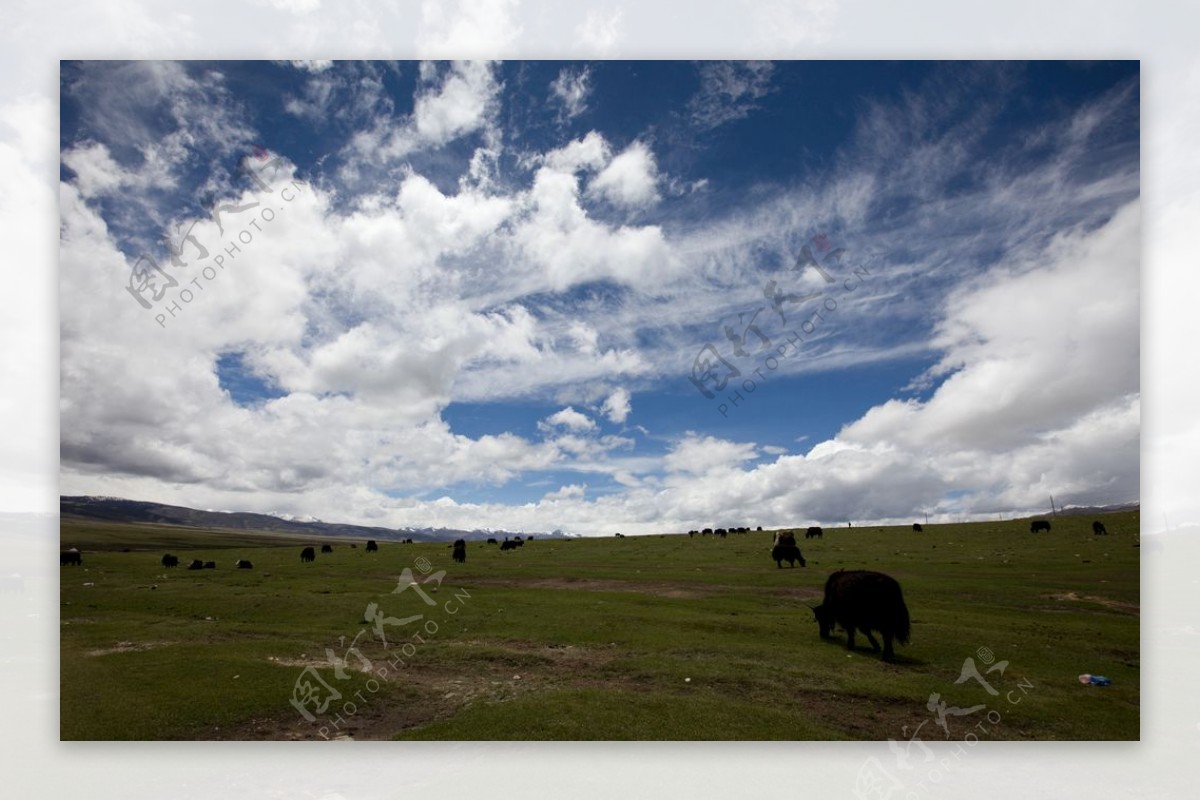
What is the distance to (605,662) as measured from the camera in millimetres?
17797

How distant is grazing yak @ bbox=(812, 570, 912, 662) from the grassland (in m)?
0.83

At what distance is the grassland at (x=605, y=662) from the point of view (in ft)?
48.7

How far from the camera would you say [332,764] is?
15.0 meters

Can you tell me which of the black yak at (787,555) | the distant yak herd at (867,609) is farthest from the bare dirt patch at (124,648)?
the black yak at (787,555)

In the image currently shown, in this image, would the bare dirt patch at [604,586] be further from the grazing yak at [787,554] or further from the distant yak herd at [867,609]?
the grazing yak at [787,554]

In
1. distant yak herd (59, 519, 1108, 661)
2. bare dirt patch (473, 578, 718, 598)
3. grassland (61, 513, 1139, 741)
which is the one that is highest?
distant yak herd (59, 519, 1108, 661)

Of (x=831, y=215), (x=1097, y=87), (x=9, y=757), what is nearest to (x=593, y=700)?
(x=9, y=757)

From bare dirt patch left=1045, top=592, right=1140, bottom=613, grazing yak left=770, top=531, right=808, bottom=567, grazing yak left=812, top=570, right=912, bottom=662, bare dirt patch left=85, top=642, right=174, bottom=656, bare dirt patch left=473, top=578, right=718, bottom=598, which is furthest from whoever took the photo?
grazing yak left=770, top=531, right=808, bottom=567

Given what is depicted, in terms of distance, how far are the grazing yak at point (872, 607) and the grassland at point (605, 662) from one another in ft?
2.72

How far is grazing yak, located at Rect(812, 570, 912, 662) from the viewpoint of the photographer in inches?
700

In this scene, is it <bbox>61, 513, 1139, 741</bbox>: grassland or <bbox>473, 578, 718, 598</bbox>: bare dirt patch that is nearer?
<bbox>61, 513, 1139, 741</bbox>: grassland

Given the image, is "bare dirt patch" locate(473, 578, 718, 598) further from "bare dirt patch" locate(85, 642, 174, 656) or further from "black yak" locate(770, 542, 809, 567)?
"bare dirt patch" locate(85, 642, 174, 656)

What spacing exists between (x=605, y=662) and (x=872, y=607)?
7.82 metres

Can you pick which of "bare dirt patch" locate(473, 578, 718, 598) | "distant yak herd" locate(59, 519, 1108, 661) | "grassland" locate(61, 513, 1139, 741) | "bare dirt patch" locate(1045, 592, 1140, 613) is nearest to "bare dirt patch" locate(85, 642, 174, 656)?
"grassland" locate(61, 513, 1139, 741)
